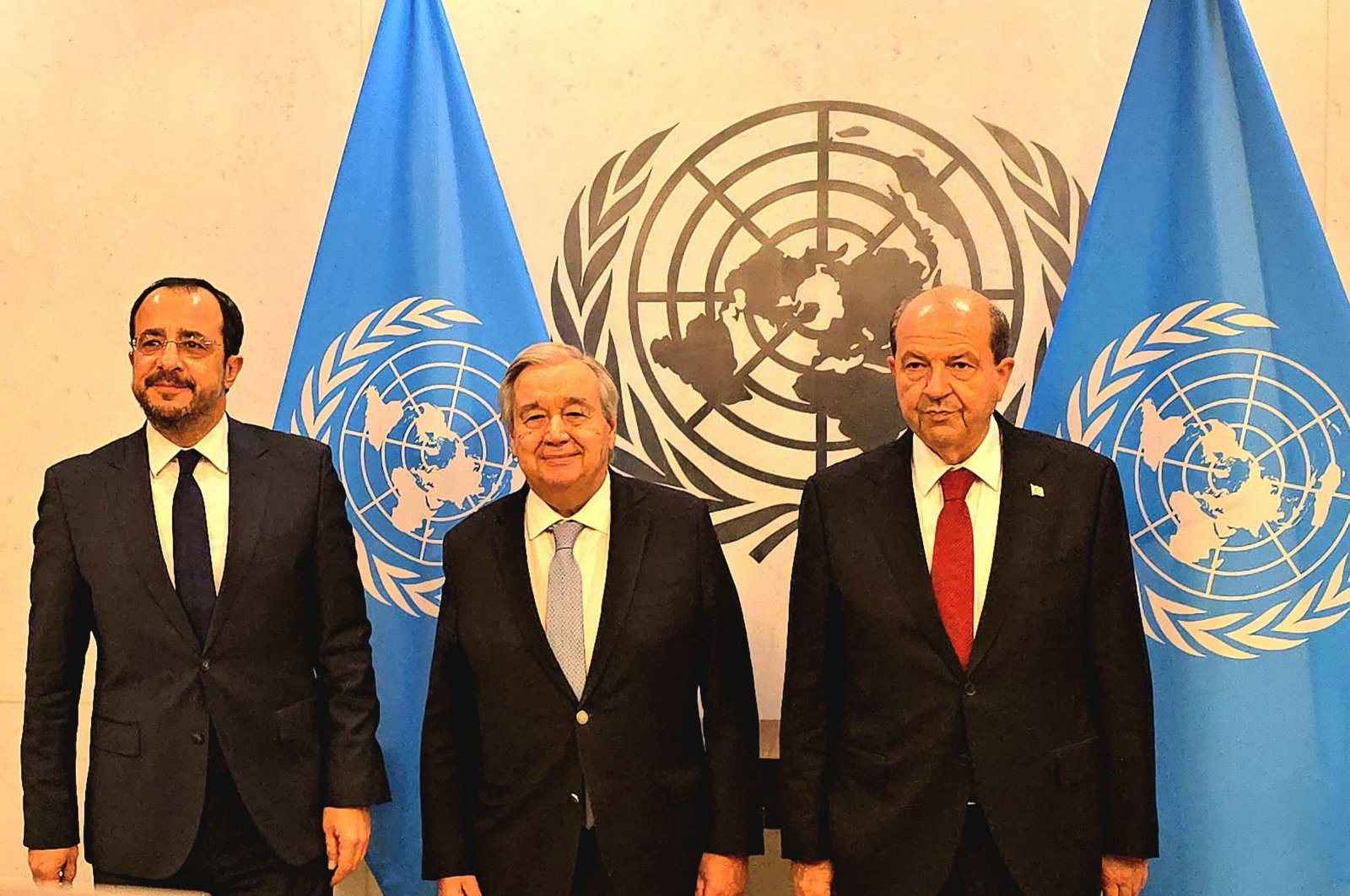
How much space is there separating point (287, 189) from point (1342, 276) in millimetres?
2607

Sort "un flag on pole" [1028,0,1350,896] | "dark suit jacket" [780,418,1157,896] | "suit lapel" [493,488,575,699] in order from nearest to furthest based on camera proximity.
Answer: "dark suit jacket" [780,418,1157,896], "suit lapel" [493,488,575,699], "un flag on pole" [1028,0,1350,896]

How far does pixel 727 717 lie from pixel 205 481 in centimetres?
108

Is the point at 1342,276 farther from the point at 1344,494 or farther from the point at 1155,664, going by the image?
the point at 1155,664

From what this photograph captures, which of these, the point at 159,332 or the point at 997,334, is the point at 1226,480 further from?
the point at 159,332

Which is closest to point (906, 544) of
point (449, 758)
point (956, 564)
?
point (956, 564)

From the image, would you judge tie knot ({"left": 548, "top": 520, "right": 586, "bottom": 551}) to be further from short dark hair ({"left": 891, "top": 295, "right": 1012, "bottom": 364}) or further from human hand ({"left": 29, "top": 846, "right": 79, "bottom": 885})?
human hand ({"left": 29, "top": 846, "right": 79, "bottom": 885})

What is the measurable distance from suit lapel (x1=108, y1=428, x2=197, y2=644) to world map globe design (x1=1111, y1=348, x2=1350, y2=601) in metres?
1.94

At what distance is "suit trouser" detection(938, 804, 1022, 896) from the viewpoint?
2297 mm

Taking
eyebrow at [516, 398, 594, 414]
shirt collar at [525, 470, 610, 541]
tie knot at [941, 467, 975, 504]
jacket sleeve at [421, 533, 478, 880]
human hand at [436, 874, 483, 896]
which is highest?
eyebrow at [516, 398, 594, 414]

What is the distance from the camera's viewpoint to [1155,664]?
288 centimetres

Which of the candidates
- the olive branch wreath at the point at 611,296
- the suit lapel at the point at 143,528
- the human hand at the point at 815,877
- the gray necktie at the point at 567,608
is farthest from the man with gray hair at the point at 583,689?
the olive branch wreath at the point at 611,296

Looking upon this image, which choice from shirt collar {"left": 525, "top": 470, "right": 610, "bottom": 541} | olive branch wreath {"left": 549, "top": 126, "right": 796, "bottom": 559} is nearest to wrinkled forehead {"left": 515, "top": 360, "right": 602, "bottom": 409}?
shirt collar {"left": 525, "top": 470, "right": 610, "bottom": 541}

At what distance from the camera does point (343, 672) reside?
2516 mm

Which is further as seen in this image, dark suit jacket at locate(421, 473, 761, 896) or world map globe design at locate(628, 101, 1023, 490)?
world map globe design at locate(628, 101, 1023, 490)
